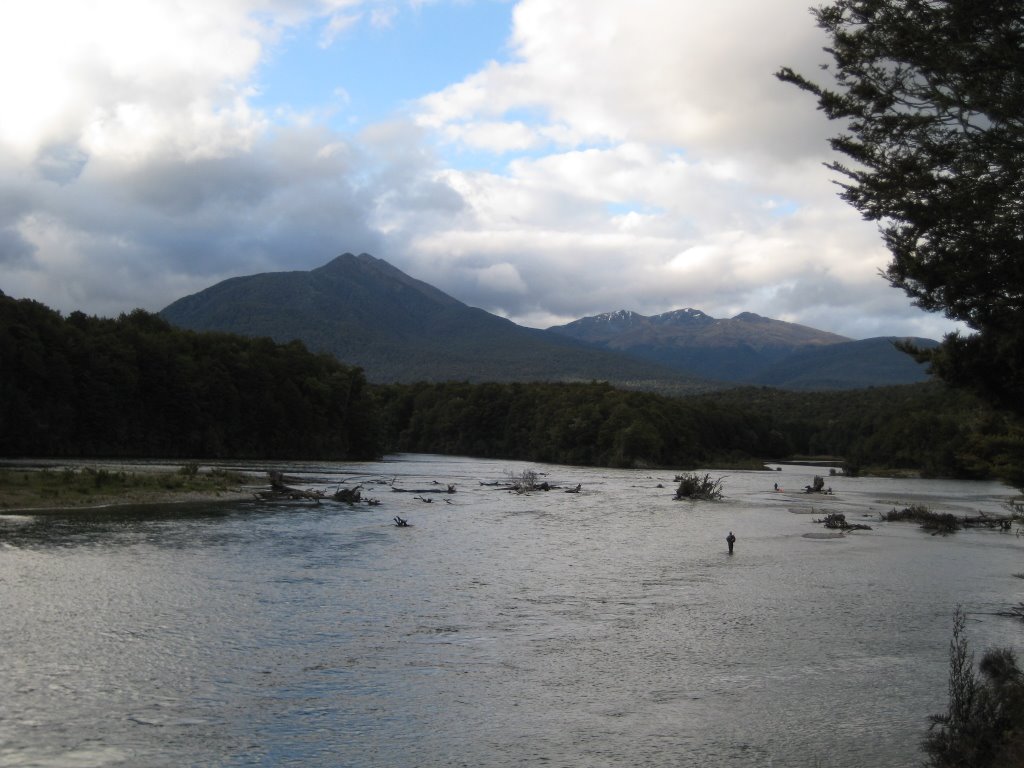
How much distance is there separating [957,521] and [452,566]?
3378cm

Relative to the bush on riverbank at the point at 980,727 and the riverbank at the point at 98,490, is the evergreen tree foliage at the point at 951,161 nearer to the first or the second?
the bush on riverbank at the point at 980,727

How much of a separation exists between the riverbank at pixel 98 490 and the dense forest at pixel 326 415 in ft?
128

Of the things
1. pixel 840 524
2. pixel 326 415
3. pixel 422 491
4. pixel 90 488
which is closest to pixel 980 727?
pixel 840 524

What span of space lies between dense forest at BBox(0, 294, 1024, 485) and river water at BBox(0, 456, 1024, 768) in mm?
13281

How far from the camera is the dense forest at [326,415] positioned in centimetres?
8925

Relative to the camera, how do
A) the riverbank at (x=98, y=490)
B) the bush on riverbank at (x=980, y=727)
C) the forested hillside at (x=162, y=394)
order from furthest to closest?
the forested hillside at (x=162, y=394) < the riverbank at (x=98, y=490) < the bush on riverbank at (x=980, y=727)

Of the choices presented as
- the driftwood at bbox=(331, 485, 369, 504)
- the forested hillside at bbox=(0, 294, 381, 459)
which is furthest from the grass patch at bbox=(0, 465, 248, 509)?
the forested hillside at bbox=(0, 294, 381, 459)

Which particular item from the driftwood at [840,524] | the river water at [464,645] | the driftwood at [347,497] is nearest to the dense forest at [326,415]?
the driftwood at [840,524]

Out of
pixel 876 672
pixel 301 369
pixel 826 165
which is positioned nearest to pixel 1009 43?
pixel 826 165

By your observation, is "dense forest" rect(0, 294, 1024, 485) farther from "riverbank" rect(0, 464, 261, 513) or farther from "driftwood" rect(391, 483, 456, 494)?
"riverbank" rect(0, 464, 261, 513)

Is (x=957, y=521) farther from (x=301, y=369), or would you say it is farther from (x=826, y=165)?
(x=301, y=369)

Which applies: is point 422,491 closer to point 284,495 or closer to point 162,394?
point 284,495

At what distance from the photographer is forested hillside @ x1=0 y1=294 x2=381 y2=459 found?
86312 mm

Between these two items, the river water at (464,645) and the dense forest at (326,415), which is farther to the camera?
the dense forest at (326,415)
